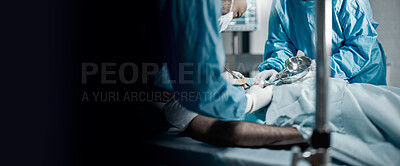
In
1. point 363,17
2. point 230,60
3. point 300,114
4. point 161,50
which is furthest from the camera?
point 230,60

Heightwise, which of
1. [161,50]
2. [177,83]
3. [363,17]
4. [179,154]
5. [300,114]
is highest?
[363,17]

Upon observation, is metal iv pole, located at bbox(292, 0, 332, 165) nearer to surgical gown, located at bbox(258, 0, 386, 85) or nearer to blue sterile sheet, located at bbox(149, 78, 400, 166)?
blue sterile sheet, located at bbox(149, 78, 400, 166)

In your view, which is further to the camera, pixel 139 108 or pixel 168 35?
pixel 139 108

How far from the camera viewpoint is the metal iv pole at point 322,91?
23.0 inches

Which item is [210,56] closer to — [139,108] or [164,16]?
[164,16]

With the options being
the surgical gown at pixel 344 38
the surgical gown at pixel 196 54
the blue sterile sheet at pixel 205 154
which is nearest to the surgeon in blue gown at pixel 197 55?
the surgical gown at pixel 196 54

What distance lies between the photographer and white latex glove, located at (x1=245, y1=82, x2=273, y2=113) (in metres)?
1.00

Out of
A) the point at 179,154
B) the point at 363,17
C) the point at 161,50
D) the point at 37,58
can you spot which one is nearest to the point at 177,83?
the point at 161,50

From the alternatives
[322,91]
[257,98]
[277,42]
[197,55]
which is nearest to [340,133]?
[257,98]

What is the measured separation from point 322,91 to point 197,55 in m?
0.34

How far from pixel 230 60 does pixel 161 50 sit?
85.2 inches

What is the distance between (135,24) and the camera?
33.4 inches

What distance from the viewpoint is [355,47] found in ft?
4.99

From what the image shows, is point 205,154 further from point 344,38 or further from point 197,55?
point 344,38
